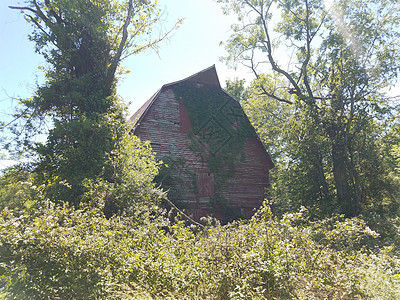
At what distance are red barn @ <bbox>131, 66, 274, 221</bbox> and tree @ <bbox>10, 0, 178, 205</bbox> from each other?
385 centimetres

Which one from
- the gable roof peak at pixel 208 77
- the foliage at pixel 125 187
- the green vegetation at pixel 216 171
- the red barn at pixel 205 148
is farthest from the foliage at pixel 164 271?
the gable roof peak at pixel 208 77

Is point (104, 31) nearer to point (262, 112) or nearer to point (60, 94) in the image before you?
point (60, 94)

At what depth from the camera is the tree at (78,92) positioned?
30.1 feet

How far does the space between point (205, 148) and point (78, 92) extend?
8.13 m

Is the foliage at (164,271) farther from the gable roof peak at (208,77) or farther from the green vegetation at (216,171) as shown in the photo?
the gable roof peak at (208,77)

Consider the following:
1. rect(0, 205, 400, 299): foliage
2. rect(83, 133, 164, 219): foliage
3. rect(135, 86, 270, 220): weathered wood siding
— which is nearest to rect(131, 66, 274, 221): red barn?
rect(135, 86, 270, 220): weathered wood siding

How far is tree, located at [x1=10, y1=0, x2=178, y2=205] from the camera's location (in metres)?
9.18

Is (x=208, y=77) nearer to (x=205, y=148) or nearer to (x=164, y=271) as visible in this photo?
(x=205, y=148)

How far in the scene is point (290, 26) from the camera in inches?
698

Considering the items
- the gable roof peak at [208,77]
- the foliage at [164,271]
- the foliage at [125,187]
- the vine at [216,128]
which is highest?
the gable roof peak at [208,77]

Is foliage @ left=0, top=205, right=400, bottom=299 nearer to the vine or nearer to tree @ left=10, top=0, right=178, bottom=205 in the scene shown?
tree @ left=10, top=0, right=178, bottom=205

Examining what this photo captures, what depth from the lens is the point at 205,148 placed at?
16312 millimetres

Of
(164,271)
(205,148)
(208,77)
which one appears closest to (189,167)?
(205,148)

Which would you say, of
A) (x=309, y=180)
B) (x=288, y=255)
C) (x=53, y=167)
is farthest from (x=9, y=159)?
(x=309, y=180)
